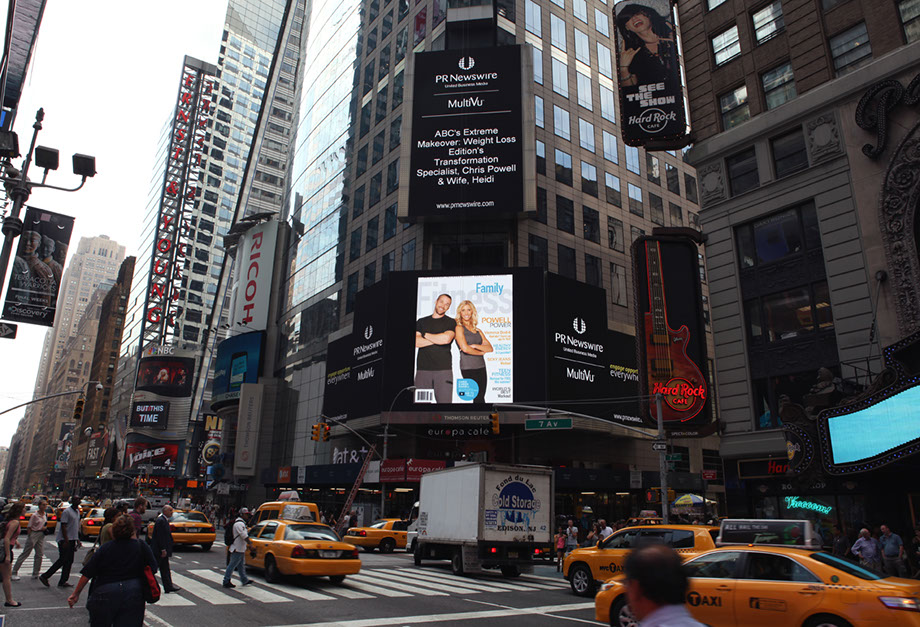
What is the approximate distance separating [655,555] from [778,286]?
2420cm

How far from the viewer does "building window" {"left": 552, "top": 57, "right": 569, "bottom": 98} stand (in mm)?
57116

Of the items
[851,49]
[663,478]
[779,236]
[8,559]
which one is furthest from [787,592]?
[851,49]

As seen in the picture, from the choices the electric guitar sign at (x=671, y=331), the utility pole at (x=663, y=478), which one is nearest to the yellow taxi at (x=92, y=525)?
the utility pole at (x=663, y=478)

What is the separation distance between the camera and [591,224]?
56.1 m

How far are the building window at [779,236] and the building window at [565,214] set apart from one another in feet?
89.0

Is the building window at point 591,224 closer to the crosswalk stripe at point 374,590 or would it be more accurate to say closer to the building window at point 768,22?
the building window at point 768,22

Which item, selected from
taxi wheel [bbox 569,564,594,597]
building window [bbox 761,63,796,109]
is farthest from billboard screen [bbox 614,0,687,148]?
taxi wheel [bbox 569,564,594,597]

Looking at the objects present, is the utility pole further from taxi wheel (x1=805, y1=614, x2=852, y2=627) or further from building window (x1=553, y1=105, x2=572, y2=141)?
building window (x1=553, y1=105, x2=572, y2=141)

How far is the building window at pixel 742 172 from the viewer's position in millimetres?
26781

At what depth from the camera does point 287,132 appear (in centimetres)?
10875

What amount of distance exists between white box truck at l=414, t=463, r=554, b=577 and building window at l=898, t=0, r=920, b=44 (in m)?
20.4

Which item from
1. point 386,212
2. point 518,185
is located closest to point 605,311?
point 518,185

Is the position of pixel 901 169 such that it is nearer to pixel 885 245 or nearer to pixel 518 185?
pixel 885 245

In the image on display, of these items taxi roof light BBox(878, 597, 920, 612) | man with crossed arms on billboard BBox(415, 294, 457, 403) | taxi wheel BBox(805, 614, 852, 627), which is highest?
man with crossed arms on billboard BBox(415, 294, 457, 403)
